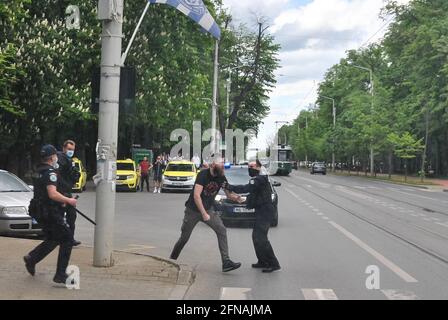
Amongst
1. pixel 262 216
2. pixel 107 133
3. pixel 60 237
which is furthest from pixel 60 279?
pixel 262 216

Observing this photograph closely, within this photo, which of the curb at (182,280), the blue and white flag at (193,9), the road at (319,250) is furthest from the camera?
the blue and white flag at (193,9)

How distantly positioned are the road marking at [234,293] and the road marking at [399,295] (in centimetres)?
170

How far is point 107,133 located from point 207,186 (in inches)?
65.1

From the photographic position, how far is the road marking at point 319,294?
7.39 meters

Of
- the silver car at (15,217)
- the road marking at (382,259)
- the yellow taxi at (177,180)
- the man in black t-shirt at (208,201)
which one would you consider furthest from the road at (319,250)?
the yellow taxi at (177,180)

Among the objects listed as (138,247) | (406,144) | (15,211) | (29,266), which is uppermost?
(406,144)

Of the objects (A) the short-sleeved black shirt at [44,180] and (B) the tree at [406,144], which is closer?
(A) the short-sleeved black shirt at [44,180]

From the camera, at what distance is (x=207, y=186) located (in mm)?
9289

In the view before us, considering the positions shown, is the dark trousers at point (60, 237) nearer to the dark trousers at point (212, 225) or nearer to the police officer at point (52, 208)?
the police officer at point (52, 208)

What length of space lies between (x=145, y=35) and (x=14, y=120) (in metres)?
7.34

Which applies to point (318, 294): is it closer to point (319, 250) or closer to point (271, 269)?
point (271, 269)

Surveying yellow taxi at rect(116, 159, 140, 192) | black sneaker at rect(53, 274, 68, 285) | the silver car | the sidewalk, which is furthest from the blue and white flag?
yellow taxi at rect(116, 159, 140, 192)
